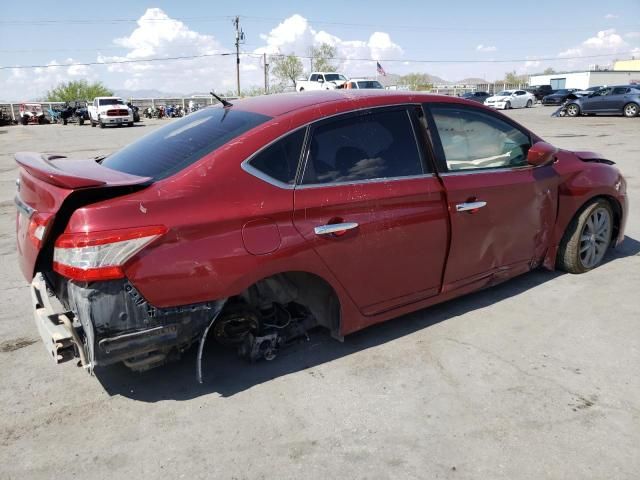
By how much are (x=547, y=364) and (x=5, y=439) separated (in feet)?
10.2

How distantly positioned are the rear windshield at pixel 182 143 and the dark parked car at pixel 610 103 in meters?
28.5

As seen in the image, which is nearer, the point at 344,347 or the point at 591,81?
the point at 344,347

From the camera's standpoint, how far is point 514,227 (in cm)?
391

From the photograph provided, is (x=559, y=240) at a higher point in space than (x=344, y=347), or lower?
higher

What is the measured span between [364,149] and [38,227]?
6.23 feet

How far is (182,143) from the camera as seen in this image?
10.3 ft

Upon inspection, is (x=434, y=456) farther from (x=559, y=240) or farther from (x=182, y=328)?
(x=559, y=240)

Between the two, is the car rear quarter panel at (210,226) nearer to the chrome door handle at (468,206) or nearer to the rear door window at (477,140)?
the chrome door handle at (468,206)

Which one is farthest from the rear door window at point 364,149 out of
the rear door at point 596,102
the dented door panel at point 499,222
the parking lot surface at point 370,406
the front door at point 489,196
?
the rear door at point 596,102

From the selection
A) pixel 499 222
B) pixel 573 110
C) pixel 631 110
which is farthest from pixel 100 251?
pixel 573 110

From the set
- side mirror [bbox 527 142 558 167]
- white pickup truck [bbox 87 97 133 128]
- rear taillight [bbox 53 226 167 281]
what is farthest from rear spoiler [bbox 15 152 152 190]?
white pickup truck [bbox 87 97 133 128]

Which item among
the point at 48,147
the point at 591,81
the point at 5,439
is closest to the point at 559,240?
the point at 5,439

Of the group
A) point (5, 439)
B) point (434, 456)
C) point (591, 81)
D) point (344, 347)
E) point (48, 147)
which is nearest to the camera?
point (434, 456)

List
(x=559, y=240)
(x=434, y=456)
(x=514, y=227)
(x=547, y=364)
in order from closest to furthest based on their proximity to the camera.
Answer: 1. (x=434, y=456)
2. (x=547, y=364)
3. (x=514, y=227)
4. (x=559, y=240)
